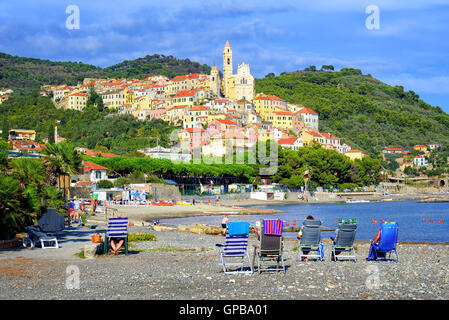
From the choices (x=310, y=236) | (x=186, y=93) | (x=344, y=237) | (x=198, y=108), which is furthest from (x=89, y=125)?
(x=344, y=237)

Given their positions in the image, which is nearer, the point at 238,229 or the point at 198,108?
the point at 238,229

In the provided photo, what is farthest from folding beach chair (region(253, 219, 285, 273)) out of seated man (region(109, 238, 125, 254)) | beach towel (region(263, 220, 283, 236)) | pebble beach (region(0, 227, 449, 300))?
seated man (region(109, 238, 125, 254))

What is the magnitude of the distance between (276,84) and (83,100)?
267 feet

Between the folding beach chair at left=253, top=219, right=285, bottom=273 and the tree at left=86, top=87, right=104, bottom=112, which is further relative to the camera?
the tree at left=86, top=87, right=104, bottom=112

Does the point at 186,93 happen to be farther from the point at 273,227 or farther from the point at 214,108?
the point at 273,227

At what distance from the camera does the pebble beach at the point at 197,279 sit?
8562 millimetres

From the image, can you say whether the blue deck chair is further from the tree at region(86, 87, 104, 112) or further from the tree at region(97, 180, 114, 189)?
the tree at region(86, 87, 104, 112)

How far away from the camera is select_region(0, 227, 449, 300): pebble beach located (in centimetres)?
856

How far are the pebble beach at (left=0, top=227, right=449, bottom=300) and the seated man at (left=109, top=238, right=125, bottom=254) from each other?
0.77 feet

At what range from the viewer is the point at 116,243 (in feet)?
44.0

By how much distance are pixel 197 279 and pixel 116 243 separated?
4049 millimetres

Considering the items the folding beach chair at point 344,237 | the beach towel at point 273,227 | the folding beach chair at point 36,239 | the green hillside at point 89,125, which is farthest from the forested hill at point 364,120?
the beach towel at point 273,227

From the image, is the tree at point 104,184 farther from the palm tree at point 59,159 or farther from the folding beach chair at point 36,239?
the folding beach chair at point 36,239
